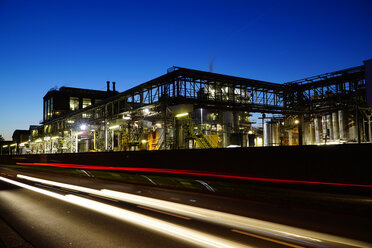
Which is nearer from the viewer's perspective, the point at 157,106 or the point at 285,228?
the point at 285,228

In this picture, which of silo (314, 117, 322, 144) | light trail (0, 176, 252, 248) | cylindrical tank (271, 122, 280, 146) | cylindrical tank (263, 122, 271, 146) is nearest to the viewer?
light trail (0, 176, 252, 248)

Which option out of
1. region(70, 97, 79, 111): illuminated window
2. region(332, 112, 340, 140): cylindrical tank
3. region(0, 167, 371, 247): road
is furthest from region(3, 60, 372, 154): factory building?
region(70, 97, 79, 111): illuminated window

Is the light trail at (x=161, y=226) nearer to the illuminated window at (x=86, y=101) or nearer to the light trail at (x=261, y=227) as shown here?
the light trail at (x=261, y=227)

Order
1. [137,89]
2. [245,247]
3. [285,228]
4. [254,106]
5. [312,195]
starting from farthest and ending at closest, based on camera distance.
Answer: [254,106], [137,89], [312,195], [285,228], [245,247]

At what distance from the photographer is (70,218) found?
7746 millimetres

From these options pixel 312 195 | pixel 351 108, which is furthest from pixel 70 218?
pixel 351 108

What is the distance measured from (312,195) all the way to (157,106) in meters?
21.8

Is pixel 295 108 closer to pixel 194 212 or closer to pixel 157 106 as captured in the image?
pixel 157 106

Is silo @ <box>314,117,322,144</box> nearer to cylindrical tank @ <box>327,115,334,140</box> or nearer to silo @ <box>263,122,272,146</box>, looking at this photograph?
cylindrical tank @ <box>327,115,334,140</box>

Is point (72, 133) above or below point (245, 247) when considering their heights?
above

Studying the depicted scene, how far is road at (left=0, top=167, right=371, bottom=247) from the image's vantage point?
5.46m

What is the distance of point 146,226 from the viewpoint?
6641mm

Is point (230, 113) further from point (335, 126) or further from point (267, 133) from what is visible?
point (335, 126)

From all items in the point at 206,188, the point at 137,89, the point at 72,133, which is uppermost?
the point at 137,89
